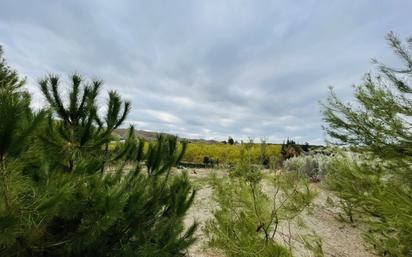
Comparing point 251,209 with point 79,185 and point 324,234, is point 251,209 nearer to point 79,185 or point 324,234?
point 79,185

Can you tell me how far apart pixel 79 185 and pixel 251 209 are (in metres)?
1.77

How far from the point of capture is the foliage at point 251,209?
3244mm

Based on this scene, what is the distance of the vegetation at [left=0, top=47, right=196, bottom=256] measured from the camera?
70.7 inches

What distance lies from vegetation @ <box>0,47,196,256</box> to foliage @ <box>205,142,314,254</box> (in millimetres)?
499

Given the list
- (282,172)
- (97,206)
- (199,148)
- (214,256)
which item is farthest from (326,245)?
(199,148)

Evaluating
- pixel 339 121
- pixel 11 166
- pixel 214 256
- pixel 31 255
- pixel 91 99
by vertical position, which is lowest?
pixel 214 256

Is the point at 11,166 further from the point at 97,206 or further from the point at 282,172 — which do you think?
the point at 282,172

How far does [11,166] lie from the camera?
5.66ft

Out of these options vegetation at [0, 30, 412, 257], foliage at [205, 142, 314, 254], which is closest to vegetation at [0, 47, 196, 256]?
vegetation at [0, 30, 412, 257]

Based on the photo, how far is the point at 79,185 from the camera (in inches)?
98.7

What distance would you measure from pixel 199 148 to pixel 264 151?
1835 centimetres

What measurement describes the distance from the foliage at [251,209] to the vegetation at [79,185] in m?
0.50

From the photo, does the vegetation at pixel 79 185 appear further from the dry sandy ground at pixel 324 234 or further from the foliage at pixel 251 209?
the dry sandy ground at pixel 324 234

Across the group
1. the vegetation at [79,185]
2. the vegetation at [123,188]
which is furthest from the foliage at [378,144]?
the vegetation at [79,185]
